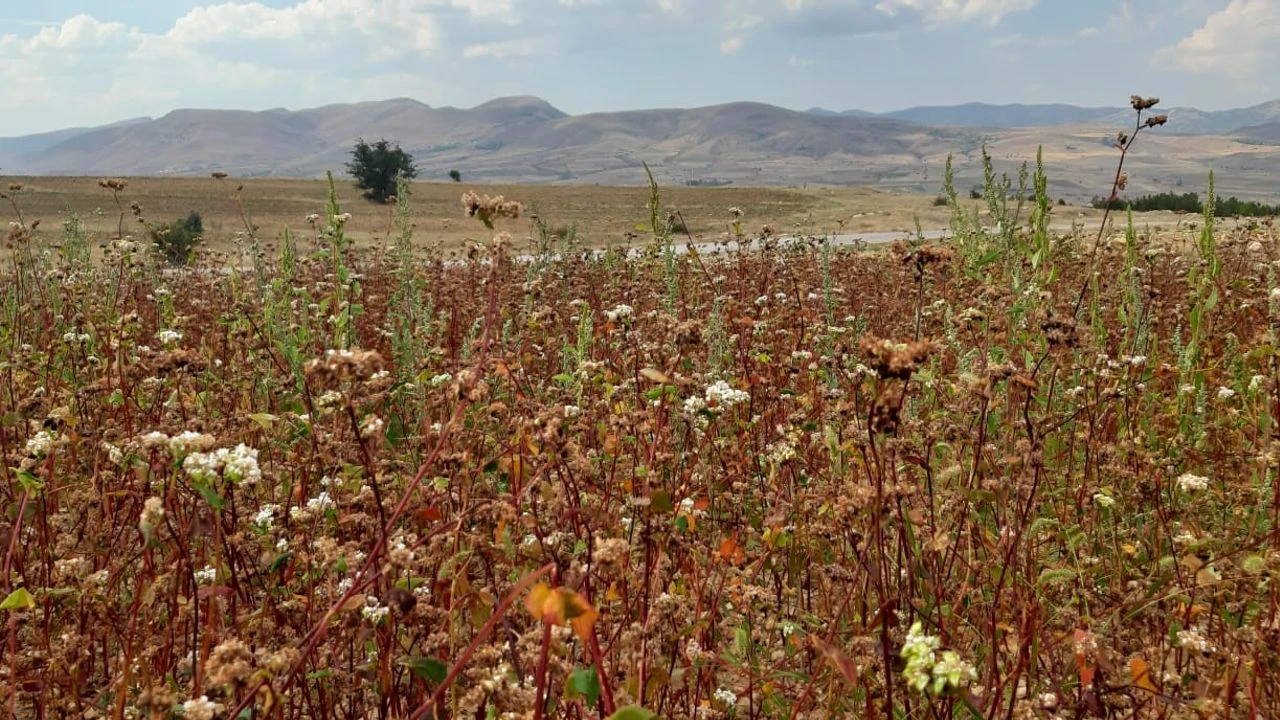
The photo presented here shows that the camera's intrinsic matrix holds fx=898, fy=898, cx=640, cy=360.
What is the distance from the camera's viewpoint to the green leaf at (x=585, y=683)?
79.0 inches

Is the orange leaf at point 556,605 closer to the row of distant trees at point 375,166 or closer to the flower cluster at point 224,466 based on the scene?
the flower cluster at point 224,466

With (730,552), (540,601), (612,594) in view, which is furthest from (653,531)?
(540,601)

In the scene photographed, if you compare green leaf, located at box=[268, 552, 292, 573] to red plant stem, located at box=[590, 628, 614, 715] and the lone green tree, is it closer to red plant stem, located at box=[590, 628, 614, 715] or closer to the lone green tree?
red plant stem, located at box=[590, 628, 614, 715]

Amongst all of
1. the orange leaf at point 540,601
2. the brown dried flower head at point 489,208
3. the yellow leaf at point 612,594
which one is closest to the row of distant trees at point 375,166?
the yellow leaf at point 612,594

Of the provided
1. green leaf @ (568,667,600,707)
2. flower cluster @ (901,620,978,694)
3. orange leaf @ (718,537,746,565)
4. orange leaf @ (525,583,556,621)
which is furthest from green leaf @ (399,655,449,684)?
orange leaf @ (718,537,746,565)

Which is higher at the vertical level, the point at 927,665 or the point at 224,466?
the point at 224,466

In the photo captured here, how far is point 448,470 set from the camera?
12.5 ft

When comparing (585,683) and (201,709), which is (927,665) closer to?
(585,683)

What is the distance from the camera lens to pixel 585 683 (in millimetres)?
2086

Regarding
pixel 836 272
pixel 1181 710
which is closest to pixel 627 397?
pixel 1181 710

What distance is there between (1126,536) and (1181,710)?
3.28 ft

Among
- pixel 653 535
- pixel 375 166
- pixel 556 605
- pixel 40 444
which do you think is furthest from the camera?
pixel 375 166

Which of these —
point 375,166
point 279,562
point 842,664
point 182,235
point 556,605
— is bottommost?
point 279,562

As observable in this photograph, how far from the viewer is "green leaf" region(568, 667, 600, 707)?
2.01m
